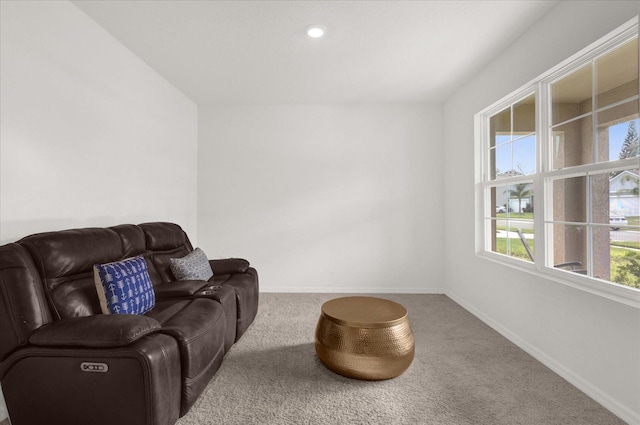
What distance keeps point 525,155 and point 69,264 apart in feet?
11.7

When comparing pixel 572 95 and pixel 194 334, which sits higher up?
pixel 572 95

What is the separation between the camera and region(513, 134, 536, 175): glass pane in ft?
8.89

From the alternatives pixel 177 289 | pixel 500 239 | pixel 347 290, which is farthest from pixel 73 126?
pixel 500 239

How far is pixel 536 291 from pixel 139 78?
4115 mm

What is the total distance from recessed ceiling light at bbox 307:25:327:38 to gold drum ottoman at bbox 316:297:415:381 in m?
2.28

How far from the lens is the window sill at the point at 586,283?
1.78m

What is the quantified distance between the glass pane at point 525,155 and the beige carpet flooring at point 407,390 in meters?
1.55

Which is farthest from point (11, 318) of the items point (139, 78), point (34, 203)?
point (139, 78)

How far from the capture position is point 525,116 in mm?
2850

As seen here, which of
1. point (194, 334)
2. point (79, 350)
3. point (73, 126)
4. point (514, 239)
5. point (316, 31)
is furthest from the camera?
→ point (514, 239)

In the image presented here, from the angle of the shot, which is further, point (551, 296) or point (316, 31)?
point (316, 31)

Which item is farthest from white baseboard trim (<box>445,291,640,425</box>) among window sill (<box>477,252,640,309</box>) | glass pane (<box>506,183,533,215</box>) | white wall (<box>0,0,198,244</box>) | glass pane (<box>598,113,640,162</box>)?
white wall (<box>0,0,198,244</box>)

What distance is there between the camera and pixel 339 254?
4.47 meters

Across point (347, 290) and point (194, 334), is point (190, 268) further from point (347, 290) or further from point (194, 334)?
point (347, 290)
